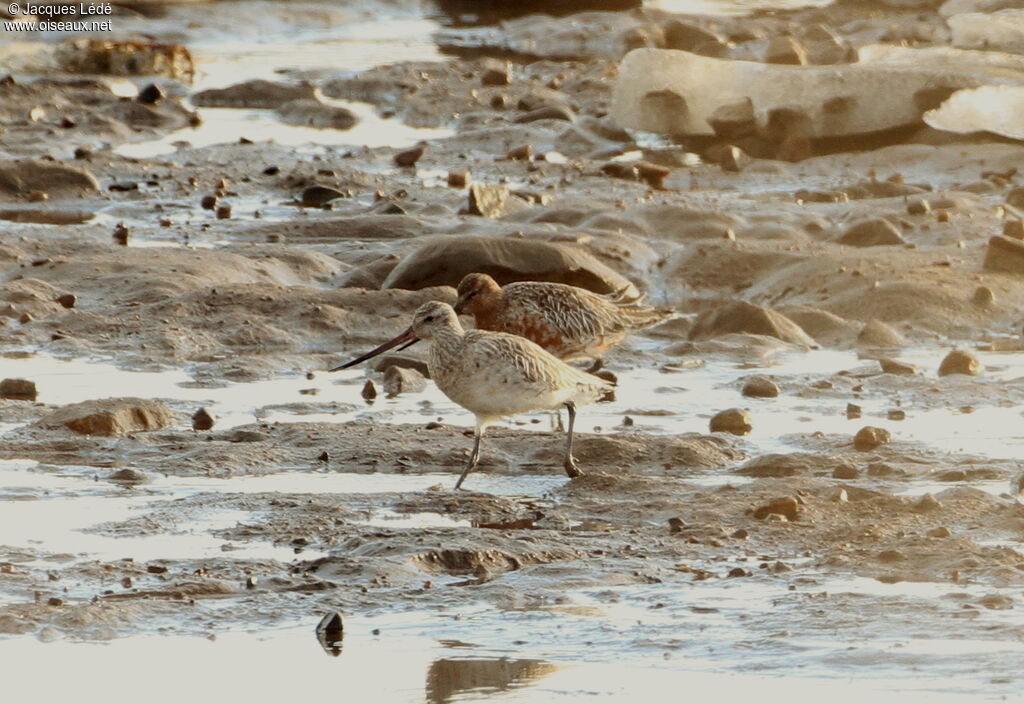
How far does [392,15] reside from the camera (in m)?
25.8

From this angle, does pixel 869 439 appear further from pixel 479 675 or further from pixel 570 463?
pixel 479 675

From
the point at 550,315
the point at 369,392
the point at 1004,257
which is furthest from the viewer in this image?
the point at 1004,257

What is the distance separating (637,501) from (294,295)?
379 centimetres

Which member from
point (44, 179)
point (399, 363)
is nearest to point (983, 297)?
point (399, 363)

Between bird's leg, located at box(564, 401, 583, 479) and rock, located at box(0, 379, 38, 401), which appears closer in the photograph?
bird's leg, located at box(564, 401, 583, 479)

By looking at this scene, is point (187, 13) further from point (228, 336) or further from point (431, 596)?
point (431, 596)

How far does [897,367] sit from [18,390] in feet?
A: 13.0

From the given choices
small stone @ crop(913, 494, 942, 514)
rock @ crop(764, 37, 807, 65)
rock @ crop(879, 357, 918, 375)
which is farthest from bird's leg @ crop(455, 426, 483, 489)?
rock @ crop(764, 37, 807, 65)

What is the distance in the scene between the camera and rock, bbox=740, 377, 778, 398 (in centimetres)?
859

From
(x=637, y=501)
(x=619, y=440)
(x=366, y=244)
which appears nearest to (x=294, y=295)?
(x=366, y=244)

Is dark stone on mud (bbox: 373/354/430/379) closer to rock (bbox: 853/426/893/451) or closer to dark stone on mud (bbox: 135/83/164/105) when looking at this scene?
rock (bbox: 853/426/893/451)

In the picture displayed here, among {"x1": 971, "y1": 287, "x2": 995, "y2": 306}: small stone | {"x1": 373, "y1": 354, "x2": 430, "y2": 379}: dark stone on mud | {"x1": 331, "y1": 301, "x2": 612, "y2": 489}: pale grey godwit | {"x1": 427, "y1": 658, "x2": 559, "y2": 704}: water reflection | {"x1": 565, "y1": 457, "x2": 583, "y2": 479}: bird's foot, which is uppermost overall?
{"x1": 331, "y1": 301, "x2": 612, "y2": 489}: pale grey godwit

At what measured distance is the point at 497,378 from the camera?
7113 millimetres

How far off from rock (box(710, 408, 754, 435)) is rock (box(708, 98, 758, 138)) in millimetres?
7678
